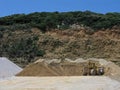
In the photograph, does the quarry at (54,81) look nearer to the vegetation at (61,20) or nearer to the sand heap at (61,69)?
the sand heap at (61,69)

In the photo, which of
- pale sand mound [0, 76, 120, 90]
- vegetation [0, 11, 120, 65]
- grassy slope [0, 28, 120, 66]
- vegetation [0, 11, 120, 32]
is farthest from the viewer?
vegetation [0, 11, 120, 32]

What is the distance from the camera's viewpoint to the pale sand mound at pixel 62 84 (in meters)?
2.47

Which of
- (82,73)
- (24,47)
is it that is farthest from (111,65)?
(24,47)

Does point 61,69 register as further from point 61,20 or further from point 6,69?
point 61,20

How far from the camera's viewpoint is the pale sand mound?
2471 millimetres

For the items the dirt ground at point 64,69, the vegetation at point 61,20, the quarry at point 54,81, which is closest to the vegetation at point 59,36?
the vegetation at point 61,20

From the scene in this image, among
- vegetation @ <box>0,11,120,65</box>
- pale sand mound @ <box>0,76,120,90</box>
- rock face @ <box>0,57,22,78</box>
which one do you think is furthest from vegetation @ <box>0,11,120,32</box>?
pale sand mound @ <box>0,76,120,90</box>

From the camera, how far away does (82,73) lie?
3543mm

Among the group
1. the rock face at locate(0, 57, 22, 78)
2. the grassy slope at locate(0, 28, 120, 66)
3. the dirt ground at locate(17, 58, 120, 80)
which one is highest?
the dirt ground at locate(17, 58, 120, 80)

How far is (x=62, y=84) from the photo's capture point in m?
2.55

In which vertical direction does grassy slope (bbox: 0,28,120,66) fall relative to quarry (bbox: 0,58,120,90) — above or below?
below

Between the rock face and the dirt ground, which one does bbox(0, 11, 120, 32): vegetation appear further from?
the dirt ground

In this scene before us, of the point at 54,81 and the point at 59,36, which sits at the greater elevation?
the point at 54,81

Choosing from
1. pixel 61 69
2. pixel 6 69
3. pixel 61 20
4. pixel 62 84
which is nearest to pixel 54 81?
pixel 62 84
